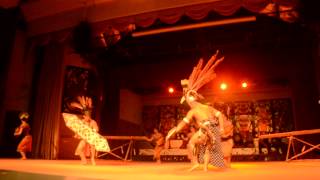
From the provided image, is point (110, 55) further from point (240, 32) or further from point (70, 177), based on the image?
point (70, 177)

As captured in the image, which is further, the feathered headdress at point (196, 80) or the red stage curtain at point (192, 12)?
the red stage curtain at point (192, 12)

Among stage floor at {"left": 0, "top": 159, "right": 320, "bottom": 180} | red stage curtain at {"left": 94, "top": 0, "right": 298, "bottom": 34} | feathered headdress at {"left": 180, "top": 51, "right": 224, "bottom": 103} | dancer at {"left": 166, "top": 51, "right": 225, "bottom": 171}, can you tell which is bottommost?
stage floor at {"left": 0, "top": 159, "right": 320, "bottom": 180}

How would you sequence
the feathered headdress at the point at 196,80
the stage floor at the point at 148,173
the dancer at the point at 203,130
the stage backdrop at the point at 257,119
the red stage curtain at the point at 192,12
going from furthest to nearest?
the stage backdrop at the point at 257,119
the red stage curtain at the point at 192,12
the feathered headdress at the point at 196,80
the dancer at the point at 203,130
the stage floor at the point at 148,173

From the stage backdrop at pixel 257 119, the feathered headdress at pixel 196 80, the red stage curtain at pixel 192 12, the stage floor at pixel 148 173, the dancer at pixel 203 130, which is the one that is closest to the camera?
the stage floor at pixel 148 173

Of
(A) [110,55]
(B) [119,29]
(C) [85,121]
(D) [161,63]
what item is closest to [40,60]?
(A) [110,55]

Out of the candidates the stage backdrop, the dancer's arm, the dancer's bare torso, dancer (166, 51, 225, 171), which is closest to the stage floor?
dancer (166, 51, 225, 171)

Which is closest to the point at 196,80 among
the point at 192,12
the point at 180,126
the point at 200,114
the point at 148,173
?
the point at 200,114

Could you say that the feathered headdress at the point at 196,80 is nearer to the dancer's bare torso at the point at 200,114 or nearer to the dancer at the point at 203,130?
the dancer at the point at 203,130

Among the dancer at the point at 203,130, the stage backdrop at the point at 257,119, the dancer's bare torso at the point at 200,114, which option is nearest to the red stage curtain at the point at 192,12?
the dancer at the point at 203,130

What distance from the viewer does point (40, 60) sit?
9.77 metres

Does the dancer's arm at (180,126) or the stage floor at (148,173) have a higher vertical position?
the dancer's arm at (180,126)

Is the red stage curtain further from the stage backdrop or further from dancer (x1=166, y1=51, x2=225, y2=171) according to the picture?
the stage backdrop

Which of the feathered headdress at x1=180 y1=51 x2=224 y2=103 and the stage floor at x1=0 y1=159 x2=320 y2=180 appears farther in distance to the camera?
the feathered headdress at x1=180 y1=51 x2=224 y2=103

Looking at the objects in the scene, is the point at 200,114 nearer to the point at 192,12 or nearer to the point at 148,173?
the point at 148,173
